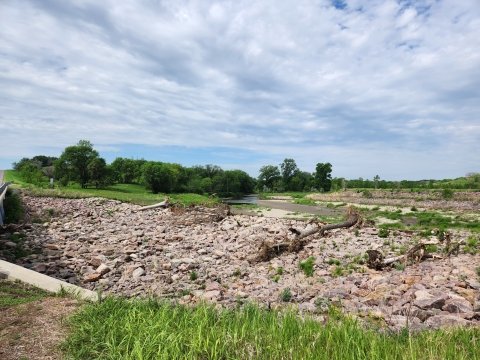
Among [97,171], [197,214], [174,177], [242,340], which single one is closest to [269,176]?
[174,177]

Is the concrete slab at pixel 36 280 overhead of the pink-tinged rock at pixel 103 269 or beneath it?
overhead

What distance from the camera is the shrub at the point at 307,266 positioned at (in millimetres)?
9413

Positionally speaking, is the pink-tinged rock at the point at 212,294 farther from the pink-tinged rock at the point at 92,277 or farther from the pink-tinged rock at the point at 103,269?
the pink-tinged rock at the point at 103,269

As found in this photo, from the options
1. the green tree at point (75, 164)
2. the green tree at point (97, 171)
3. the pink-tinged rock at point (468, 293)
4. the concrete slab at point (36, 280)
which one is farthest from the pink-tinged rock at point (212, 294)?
the green tree at point (75, 164)

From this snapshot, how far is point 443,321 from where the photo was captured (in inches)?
210

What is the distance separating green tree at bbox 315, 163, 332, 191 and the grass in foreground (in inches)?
3511

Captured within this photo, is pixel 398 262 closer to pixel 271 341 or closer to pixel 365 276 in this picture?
pixel 365 276

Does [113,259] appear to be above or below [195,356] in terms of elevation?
below

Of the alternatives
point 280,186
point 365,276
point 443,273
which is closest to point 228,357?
point 365,276

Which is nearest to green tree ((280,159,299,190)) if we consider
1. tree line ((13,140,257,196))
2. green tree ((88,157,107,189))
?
tree line ((13,140,257,196))

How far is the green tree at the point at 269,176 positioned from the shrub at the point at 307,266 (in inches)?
4210

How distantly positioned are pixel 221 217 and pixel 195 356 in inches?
634

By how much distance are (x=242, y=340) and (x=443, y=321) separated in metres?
3.83

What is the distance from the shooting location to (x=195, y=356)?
3730mm
